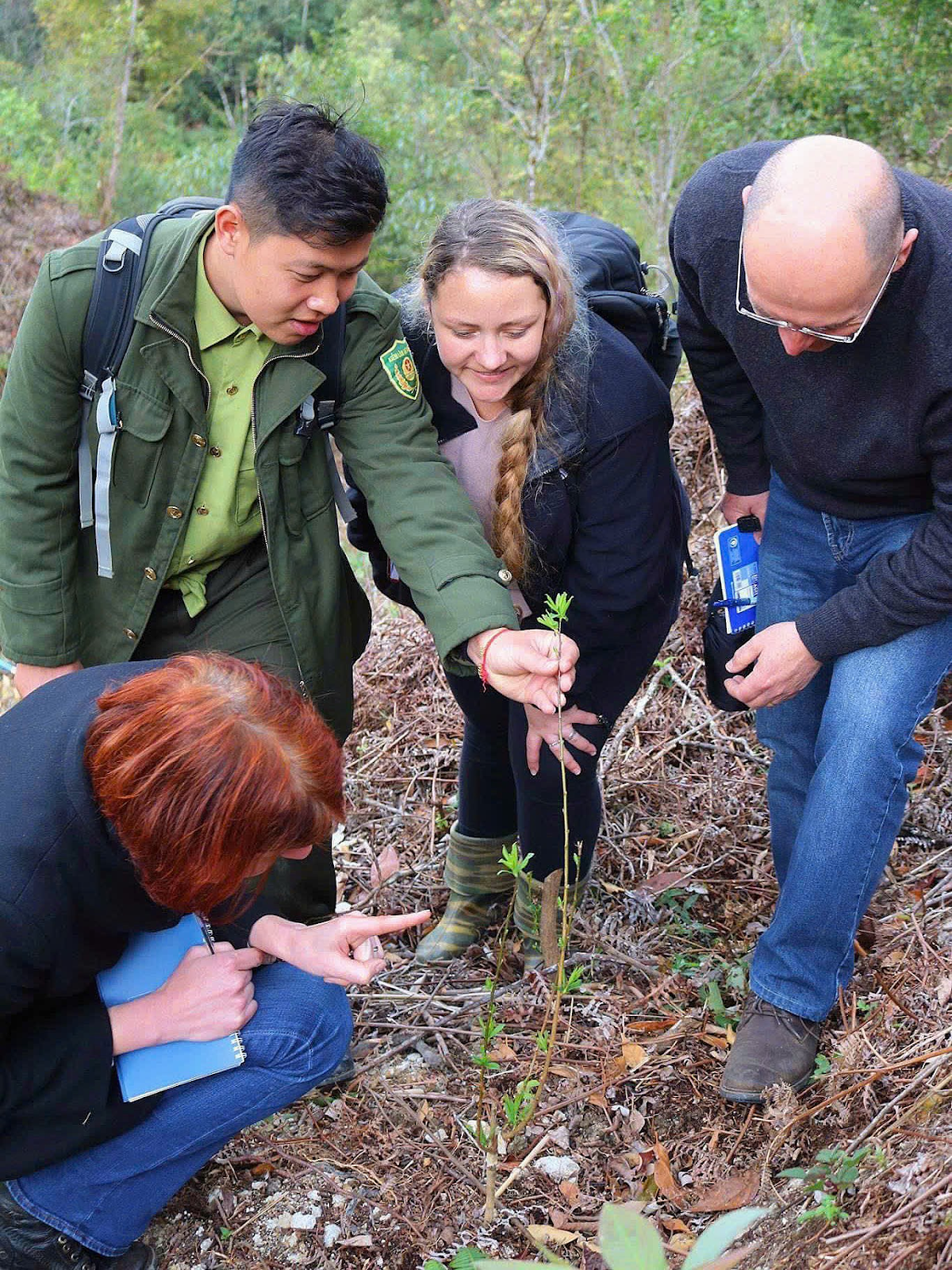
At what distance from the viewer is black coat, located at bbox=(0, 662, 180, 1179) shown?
1907 millimetres

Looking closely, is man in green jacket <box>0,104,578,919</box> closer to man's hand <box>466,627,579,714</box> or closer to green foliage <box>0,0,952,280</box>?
man's hand <box>466,627,579,714</box>

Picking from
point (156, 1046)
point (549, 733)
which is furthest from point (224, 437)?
point (156, 1046)

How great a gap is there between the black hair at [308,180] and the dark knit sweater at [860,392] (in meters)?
0.76

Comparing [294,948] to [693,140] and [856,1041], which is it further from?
[693,140]

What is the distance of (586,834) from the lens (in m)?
3.18

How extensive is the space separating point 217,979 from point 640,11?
10.4m

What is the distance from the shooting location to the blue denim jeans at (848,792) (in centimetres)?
243

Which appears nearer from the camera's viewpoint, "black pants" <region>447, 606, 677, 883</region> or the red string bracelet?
the red string bracelet

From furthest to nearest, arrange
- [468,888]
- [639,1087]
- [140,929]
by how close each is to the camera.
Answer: [468,888] → [639,1087] → [140,929]

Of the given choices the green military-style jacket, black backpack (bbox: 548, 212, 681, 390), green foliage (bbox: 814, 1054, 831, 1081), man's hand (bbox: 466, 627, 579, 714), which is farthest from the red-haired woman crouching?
black backpack (bbox: 548, 212, 681, 390)

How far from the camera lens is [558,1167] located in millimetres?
2576

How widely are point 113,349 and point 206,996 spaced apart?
1365 millimetres

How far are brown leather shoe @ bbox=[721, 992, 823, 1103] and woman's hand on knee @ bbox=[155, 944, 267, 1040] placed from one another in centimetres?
103

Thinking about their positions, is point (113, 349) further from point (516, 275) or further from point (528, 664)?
point (528, 664)
